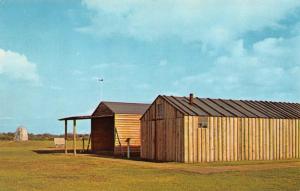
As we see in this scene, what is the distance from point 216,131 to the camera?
Answer: 103 feet

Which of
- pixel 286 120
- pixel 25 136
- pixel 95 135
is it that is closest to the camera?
pixel 286 120

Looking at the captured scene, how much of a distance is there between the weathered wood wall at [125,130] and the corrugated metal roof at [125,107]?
503 millimetres

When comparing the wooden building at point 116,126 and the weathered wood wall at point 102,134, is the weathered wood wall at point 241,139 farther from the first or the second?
the weathered wood wall at point 102,134

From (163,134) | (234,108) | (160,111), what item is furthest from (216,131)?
(160,111)

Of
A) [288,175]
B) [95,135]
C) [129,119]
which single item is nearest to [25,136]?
[95,135]

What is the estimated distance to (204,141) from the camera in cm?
3091

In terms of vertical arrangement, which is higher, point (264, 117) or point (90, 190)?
point (264, 117)

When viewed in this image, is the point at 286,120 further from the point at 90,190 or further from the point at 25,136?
the point at 25,136

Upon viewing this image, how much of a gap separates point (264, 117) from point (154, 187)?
19480 millimetres

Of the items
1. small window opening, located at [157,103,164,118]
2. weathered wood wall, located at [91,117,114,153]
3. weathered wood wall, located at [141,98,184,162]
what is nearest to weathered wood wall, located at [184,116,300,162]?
weathered wood wall, located at [141,98,184,162]

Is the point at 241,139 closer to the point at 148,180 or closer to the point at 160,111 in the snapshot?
the point at 160,111

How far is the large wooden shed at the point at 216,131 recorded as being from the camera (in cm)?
3059

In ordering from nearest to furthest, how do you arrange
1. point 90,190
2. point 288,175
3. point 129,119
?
point 90,190 → point 288,175 → point 129,119

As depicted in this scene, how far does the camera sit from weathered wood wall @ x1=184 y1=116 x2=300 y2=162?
100.0 feet
